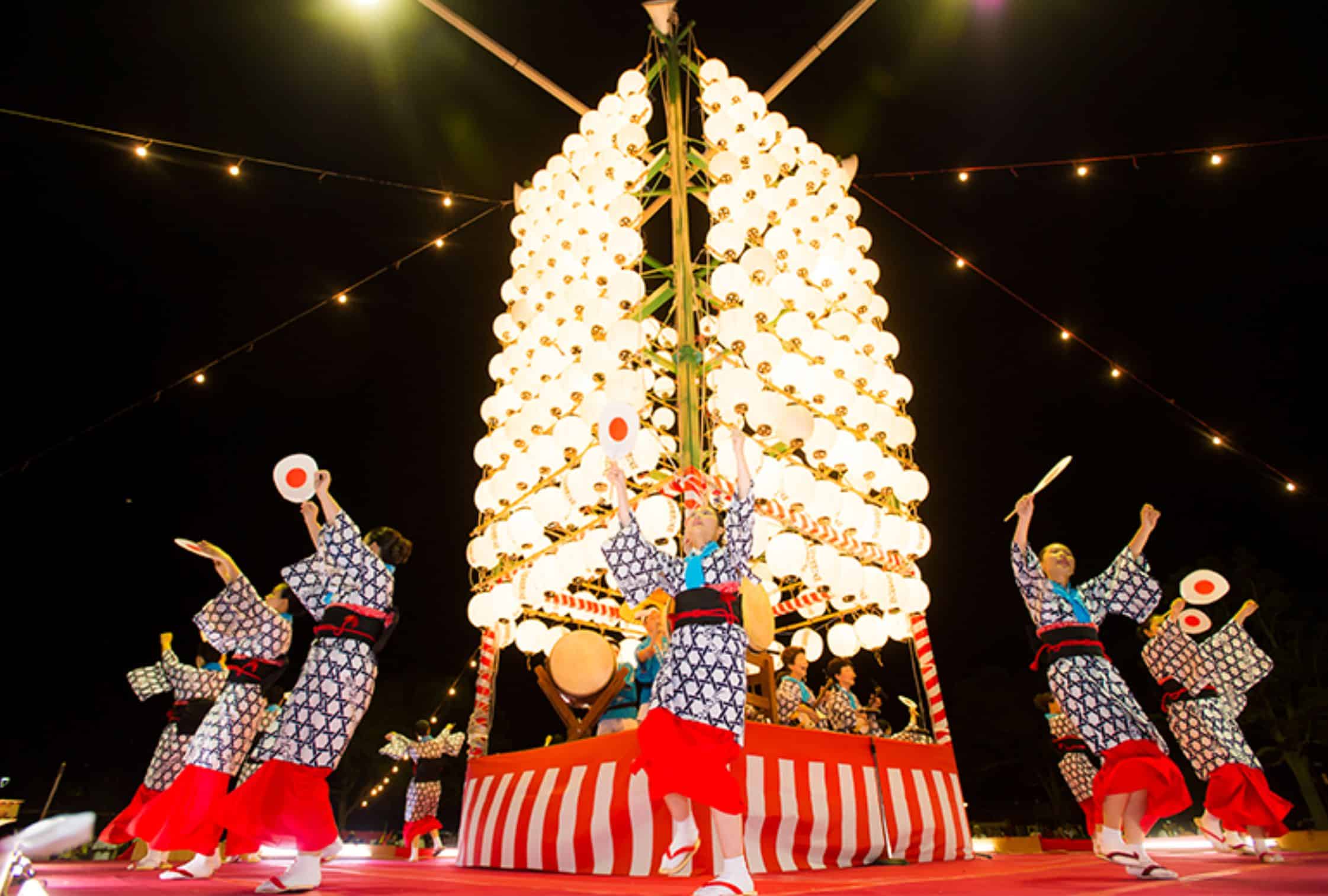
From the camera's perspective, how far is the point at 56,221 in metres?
5.39

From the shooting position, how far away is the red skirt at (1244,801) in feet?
12.2

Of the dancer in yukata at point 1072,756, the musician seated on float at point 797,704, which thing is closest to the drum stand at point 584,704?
the musician seated on float at point 797,704

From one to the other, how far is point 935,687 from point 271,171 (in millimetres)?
6143

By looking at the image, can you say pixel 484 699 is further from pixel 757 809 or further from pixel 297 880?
pixel 297 880

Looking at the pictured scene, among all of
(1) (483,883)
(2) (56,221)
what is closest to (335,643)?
(1) (483,883)

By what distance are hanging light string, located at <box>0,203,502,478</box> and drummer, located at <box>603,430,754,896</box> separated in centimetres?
415

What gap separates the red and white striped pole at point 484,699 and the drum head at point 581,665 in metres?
0.69

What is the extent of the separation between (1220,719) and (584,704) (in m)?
3.78

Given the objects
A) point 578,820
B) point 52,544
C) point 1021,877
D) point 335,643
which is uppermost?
point 52,544

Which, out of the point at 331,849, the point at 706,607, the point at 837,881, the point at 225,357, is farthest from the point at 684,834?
the point at 225,357

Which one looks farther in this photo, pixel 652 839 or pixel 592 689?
pixel 592 689

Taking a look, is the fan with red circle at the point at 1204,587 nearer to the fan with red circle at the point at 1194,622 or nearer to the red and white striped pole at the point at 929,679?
the fan with red circle at the point at 1194,622

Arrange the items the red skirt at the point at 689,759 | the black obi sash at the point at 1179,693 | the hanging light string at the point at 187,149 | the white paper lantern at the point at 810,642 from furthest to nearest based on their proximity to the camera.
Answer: the white paper lantern at the point at 810,642 → the black obi sash at the point at 1179,693 → the hanging light string at the point at 187,149 → the red skirt at the point at 689,759

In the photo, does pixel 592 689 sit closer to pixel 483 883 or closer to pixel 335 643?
pixel 483 883
